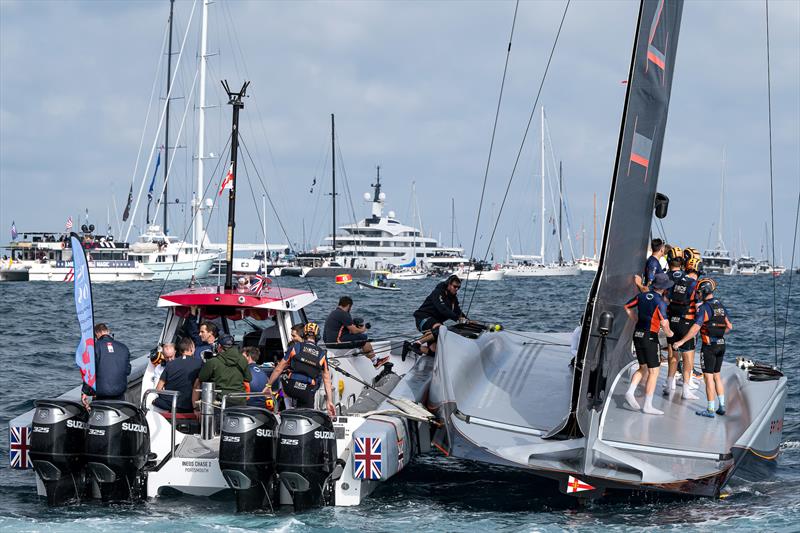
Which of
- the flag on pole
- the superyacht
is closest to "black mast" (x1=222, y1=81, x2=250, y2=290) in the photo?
the flag on pole

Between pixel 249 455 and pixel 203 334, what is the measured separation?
2034 millimetres

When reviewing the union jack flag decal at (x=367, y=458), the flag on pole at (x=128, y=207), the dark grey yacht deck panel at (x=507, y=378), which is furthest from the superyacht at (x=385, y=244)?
the union jack flag decal at (x=367, y=458)

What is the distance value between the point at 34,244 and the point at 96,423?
7405 cm

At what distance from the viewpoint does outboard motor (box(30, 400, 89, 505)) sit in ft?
29.8

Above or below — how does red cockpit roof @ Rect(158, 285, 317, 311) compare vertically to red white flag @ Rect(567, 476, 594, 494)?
above

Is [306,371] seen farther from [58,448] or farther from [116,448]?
[58,448]

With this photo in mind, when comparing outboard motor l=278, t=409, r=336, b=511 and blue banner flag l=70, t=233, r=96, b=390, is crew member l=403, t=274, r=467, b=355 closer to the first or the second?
outboard motor l=278, t=409, r=336, b=511

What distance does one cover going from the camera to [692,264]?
1120 cm

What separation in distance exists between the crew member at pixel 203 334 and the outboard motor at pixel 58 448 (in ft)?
5.35

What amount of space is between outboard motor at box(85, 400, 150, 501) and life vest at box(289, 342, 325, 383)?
5.25ft

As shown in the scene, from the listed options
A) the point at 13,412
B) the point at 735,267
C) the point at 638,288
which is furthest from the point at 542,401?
the point at 735,267

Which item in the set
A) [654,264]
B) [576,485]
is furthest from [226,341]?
[654,264]

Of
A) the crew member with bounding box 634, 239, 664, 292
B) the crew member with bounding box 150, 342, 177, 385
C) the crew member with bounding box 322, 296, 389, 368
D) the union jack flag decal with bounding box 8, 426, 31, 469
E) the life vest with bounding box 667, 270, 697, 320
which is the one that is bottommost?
the union jack flag decal with bounding box 8, 426, 31, 469

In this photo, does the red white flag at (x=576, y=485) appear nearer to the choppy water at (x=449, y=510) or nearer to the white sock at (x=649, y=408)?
the choppy water at (x=449, y=510)
